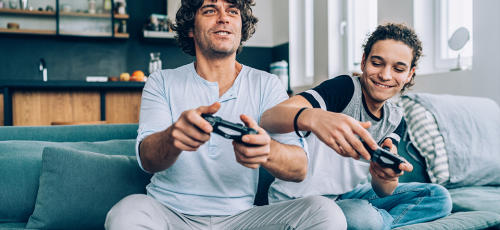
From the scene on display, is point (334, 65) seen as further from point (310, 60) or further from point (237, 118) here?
point (237, 118)

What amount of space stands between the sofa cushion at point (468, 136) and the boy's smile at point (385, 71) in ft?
2.26

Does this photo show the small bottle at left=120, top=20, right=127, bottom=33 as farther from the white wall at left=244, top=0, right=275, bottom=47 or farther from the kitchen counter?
the white wall at left=244, top=0, right=275, bottom=47

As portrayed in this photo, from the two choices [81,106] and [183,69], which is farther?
[81,106]

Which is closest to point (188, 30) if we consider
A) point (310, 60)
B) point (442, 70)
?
point (442, 70)

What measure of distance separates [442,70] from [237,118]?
2052 millimetres

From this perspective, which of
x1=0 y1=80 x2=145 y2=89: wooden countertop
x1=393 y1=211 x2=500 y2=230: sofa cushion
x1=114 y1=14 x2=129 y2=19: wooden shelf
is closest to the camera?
x1=393 y1=211 x2=500 y2=230: sofa cushion

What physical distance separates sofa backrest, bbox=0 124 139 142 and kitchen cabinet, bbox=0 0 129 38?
9.96ft

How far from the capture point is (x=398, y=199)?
135 cm

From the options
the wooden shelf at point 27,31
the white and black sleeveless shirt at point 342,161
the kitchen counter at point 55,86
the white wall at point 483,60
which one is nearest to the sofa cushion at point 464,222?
the white and black sleeveless shirt at point 342,161

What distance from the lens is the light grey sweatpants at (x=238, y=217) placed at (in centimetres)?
92

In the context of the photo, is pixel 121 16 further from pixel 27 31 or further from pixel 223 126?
pixel 223 126

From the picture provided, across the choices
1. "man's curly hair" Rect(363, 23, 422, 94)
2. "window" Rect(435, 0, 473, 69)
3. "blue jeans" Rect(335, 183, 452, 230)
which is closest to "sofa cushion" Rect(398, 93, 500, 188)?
"blue jeans" Rect(335, 183, 452, 230)

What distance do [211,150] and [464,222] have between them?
0.87 m

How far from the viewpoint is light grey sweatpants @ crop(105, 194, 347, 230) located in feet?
3.00
